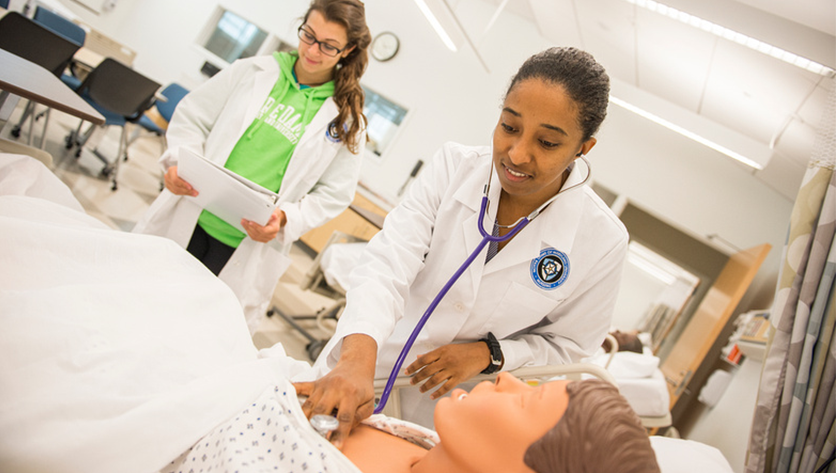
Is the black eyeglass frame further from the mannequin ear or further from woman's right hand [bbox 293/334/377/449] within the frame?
→ woman's right hand [bbox 293/334/377/449]

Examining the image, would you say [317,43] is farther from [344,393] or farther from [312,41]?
[344,393]

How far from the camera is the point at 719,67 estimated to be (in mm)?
3166

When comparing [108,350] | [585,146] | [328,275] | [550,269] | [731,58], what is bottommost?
[328,275]

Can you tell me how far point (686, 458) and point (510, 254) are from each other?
76 centimetres

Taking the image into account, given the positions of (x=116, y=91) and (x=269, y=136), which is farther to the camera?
(x=116, y=91)

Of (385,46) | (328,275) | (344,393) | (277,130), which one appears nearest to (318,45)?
(277,130)

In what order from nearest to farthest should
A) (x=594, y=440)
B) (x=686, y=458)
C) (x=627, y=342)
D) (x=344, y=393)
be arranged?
(x=594, y=440), (x=344, y=393), (x=686, y=458), (x=627, y=342)

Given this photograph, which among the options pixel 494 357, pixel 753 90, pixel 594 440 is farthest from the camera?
pixel 753 90

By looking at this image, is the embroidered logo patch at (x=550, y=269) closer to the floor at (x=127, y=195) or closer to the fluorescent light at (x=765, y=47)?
the floor at (x=127, y=195)

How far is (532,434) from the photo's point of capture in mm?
604

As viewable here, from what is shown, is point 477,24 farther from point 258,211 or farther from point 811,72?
point 258,211

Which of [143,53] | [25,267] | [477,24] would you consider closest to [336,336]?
[25,267]

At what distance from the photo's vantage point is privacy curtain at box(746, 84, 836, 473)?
111 centimetres

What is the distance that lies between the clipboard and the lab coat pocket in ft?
2.15
